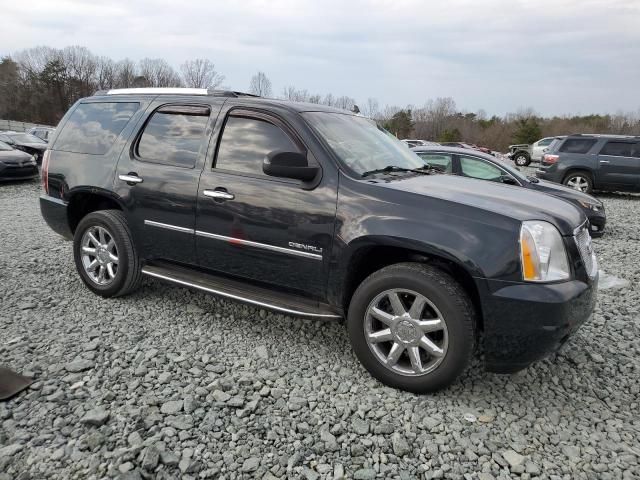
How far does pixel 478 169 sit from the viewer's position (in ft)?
24.3

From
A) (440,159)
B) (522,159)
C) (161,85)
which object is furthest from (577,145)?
(161,85)

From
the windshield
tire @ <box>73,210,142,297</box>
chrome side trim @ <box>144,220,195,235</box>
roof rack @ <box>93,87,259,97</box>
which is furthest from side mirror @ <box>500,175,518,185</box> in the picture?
tire @ <box>73,210,142,297</box>

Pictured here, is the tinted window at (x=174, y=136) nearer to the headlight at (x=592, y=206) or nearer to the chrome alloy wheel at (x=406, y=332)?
the chrome alloy wheel at (x=406, y=332)

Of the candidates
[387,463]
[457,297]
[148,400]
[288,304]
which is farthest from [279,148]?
[387,463]

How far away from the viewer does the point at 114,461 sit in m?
2.29

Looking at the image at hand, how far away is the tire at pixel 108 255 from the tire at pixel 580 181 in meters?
12.3

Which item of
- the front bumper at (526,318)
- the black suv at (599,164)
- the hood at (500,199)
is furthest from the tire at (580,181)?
the front bumper at (526,318)

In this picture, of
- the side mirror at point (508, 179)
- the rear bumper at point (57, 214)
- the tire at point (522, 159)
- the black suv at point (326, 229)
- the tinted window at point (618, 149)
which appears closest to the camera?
the black suv at point (326, 229)

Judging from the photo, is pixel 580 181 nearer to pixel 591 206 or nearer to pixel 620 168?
pixel 620 168

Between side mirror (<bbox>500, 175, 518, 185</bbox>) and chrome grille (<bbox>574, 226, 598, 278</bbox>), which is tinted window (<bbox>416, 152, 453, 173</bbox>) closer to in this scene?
side mirror (<bbox>500, 175, 518, 185</bbox>)

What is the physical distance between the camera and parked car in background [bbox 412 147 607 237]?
730cm

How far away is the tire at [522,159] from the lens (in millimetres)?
28375

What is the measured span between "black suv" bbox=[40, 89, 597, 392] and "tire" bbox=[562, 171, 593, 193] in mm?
10807

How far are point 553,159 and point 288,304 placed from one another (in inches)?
486
